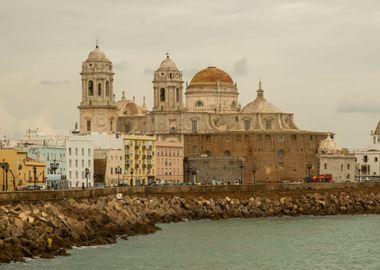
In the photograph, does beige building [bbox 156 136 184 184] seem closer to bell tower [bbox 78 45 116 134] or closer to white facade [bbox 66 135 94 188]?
bell tower [bbox 78 45 116 134]

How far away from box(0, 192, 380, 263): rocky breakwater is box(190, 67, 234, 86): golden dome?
166 feet

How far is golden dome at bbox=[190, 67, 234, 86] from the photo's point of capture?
165250 millimetres

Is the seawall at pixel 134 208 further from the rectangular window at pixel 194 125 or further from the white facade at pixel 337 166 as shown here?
the rectangular window at pixel 194 125

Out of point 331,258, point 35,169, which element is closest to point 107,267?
point 331,258

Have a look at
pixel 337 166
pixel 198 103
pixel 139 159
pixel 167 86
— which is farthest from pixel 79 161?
pixel 337 166

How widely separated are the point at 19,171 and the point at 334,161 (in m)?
60.2

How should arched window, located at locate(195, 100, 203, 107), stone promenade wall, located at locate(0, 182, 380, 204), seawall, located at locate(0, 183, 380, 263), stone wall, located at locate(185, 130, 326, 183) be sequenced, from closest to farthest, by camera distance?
seawall, located at locate(0, 183, 380, 263) → stone promenade wall, located at locate(0, 182, 380, 204) → stone wall, located at locate(185, 130, 326, 183) → arched window, located at locate(195, 100, 203, 107)

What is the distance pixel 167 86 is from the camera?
518 feet

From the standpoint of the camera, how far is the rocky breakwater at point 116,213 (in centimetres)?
6291

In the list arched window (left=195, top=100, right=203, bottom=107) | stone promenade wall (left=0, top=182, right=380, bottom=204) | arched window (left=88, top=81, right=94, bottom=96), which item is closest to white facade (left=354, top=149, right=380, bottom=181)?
arched window (left=195, top=100, right=203, bottom=107)

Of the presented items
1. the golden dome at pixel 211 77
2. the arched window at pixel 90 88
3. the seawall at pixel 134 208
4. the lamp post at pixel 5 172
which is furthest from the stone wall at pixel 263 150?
the lamp post at pixel 5 172

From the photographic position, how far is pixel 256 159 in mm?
157125

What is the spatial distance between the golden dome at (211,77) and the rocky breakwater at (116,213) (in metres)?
Result: 50.7

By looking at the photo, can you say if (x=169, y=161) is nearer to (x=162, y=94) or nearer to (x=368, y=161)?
(x=162, y=94)
